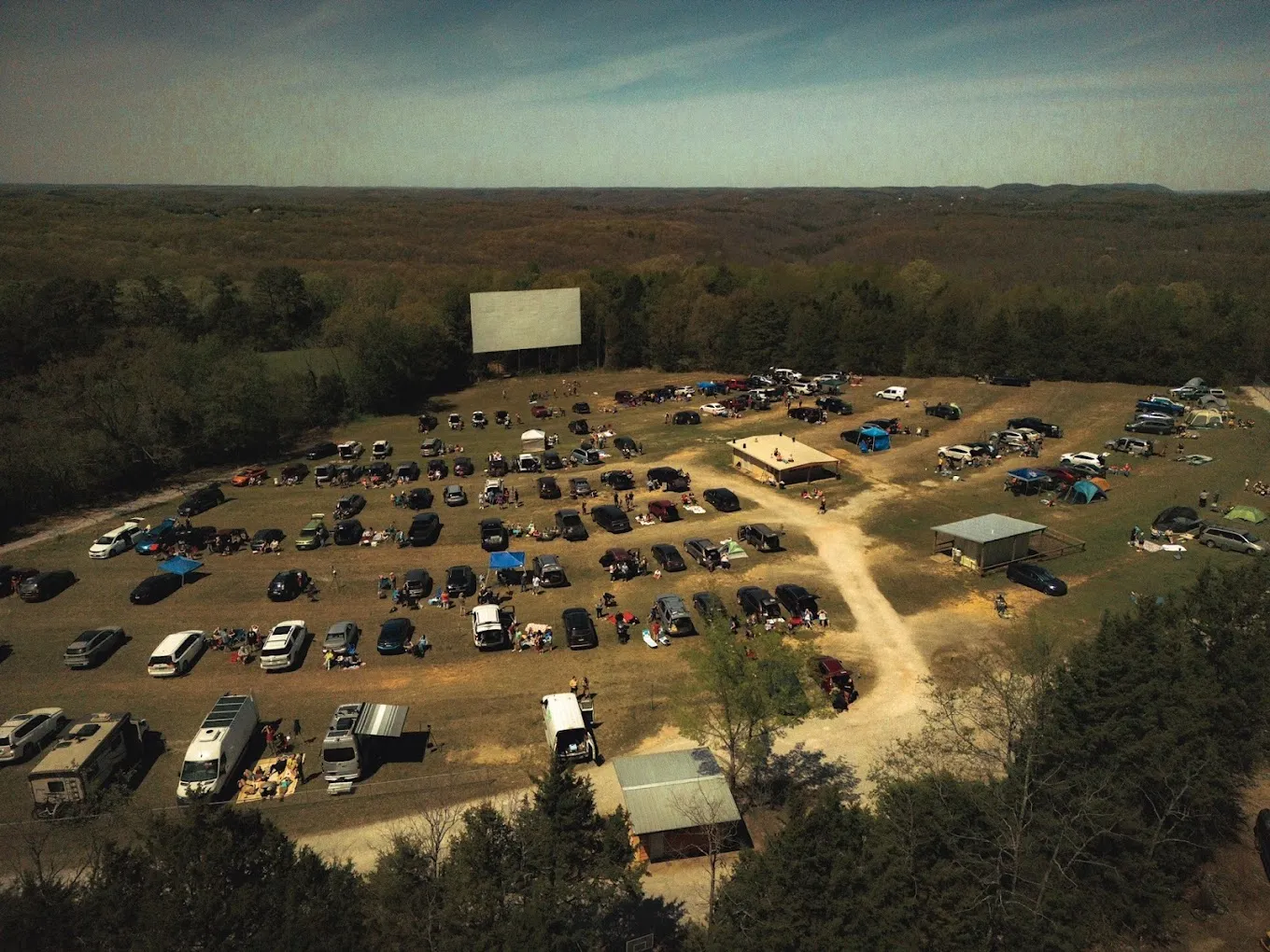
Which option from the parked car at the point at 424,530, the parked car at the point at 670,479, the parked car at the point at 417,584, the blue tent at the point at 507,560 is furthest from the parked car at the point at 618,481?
the parked car at the point at 417,584

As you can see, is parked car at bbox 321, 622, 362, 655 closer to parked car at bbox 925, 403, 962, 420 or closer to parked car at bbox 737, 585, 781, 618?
parked car at bbox 737, 585, 781, 618

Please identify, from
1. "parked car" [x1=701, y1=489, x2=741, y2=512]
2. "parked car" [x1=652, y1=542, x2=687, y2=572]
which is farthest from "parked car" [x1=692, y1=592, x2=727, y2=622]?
"parked car" [x1=701, y1=489, x2=741, y2=512]

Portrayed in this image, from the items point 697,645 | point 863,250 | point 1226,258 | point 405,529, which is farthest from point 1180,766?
point 863,250

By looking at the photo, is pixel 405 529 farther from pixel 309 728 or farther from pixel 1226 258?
pixel 1226 258

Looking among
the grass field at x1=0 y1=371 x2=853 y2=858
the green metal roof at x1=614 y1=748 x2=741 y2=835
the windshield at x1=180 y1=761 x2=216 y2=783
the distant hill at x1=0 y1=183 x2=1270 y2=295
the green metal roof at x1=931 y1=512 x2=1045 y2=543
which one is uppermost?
the distant hill at x1=0 y1=183 x2=1270 y2=295

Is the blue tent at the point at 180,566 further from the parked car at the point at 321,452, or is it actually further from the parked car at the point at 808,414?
the parked car at the point at 808,414

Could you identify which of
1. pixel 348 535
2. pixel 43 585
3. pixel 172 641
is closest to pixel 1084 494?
pixel 348 535
